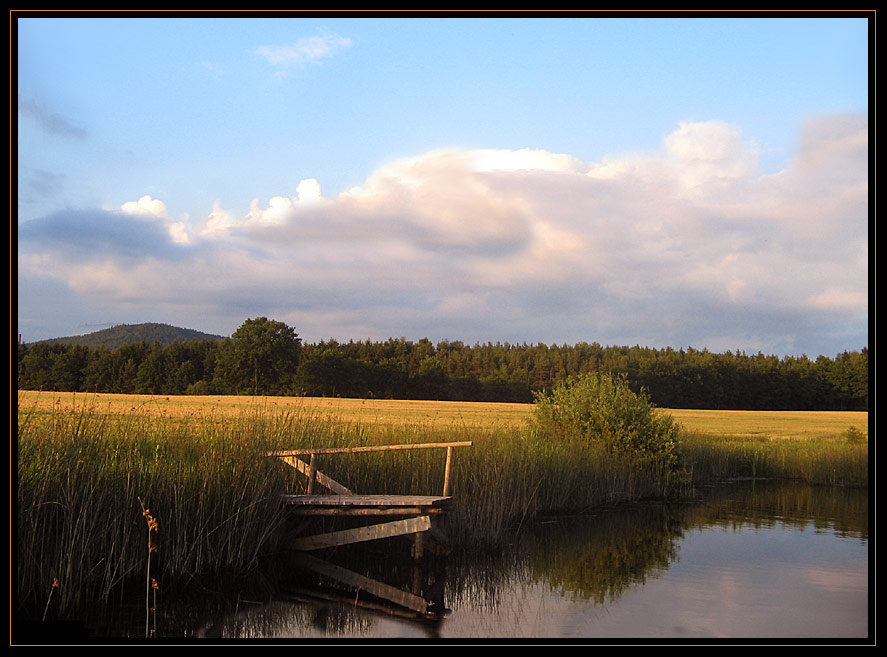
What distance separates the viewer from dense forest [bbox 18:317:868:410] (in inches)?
2594

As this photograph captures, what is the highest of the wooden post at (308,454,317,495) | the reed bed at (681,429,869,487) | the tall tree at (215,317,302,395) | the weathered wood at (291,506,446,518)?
the tall tree at (215,317,302,395)

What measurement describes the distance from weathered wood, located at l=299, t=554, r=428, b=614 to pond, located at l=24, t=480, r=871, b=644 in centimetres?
29

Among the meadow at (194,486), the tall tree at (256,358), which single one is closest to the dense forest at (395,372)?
the tall tree at (256,358)

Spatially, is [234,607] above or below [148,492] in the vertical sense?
below

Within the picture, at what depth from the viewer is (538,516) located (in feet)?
55.2

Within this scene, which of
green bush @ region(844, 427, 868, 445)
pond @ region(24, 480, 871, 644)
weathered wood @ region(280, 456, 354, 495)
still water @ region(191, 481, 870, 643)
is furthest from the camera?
green bush @ region(844, 427, 868, 445)

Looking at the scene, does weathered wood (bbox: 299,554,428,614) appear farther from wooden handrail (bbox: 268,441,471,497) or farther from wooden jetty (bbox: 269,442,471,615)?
wooden handrail (bbox: 268,441,471,497)

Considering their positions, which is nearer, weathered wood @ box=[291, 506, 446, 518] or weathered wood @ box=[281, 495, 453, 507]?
weathered wood @ box=[281, 495, 453, 507]

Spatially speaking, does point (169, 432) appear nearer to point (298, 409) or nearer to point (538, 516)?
point (298, 409)

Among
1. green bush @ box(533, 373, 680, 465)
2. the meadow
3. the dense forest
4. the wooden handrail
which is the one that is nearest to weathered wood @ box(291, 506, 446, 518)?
the meadow

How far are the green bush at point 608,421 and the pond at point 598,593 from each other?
15.4 feet

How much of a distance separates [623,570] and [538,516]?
4.44 meters

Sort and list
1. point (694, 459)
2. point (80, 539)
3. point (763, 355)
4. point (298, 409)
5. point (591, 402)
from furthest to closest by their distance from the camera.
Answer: point (763, 355)
point (694, 459)
point (591, 402)
point (298, 409)
point (80, 539)
